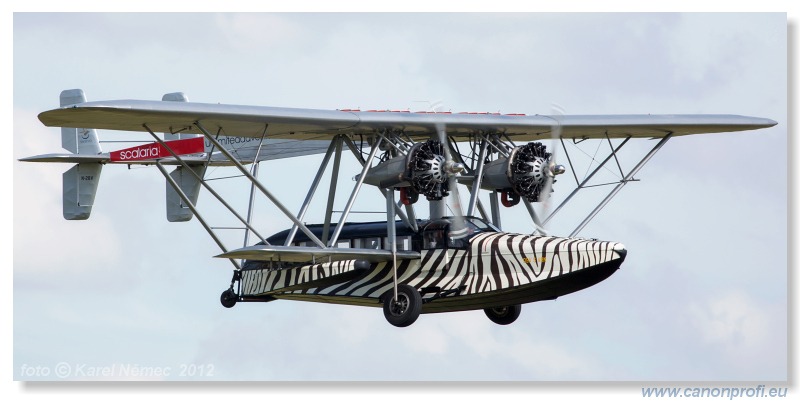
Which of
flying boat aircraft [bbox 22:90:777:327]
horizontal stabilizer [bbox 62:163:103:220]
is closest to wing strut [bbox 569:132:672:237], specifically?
flying boat aircraft [bbox 22:90:777:327]

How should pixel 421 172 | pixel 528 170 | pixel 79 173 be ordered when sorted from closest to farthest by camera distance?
pixel 421 172
pixel 528 170
pixel 79 173

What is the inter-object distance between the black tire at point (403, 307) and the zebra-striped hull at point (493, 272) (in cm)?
32

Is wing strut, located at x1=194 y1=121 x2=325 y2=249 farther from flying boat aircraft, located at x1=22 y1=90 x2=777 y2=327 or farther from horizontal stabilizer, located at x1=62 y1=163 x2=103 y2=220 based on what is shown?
horizontal stabilizer, located at x1=62 y1=163 x2=103 y2=220

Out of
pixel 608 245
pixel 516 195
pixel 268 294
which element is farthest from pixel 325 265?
pixel 608 245

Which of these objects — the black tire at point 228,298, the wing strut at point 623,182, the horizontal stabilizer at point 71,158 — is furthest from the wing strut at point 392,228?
the horizontal stabilizer at point 71,158

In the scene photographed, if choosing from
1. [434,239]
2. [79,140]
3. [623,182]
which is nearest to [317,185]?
[434,239]

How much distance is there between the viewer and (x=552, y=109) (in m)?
29.7

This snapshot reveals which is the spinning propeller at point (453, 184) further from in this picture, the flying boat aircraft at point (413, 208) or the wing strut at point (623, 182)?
the wing strut at point (623, 182)

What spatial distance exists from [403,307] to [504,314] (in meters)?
3.46

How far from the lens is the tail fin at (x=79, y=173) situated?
33.5m

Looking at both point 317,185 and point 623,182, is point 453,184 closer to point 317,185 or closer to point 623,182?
point 317,185

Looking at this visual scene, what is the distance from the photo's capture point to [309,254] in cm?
2703

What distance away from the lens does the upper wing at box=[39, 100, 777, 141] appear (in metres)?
25.7

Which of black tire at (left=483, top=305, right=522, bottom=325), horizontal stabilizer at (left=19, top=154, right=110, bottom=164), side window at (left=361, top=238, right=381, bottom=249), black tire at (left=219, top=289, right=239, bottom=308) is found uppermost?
horizontal stabilizer at (left=19, top=154, right=110, bottom=164)
